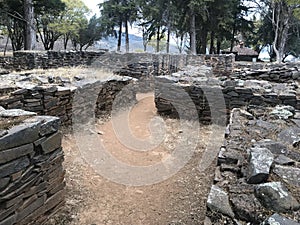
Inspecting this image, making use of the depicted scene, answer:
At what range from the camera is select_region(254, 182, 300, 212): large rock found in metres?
1.89

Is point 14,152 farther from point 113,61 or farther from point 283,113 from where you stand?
point 113,61

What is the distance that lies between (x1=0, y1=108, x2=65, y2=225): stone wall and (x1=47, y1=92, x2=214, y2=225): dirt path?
0.31 m

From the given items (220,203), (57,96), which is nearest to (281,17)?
(57,96)

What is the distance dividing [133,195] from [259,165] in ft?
6.38

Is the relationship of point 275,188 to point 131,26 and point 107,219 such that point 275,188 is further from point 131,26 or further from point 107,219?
point 131,26

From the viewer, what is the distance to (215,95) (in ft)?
21.0

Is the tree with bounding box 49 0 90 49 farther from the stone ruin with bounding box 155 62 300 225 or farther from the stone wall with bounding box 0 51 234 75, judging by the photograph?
the stone ruin with bounding box 155 62 300 225

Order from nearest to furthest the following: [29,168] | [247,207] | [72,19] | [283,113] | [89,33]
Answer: [247,207] → [29,168] → [283,113] → [72,19] → [89,33]

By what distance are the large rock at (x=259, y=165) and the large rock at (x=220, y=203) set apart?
0.29 m

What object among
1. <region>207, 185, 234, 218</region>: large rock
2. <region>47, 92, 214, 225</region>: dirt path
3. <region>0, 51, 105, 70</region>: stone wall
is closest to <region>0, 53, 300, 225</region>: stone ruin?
<region>207, 185, 234, 218</region>: large rock

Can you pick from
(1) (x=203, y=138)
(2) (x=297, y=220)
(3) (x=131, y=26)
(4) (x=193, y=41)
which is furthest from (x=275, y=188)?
(3) (x=131, y=26)

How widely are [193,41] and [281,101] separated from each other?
50.6 ft

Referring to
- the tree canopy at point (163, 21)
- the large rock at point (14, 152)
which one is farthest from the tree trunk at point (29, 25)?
the large rock at point (14, 152)

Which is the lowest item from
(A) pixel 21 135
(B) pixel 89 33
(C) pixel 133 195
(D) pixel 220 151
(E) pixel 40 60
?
(C) pixel 133 195
